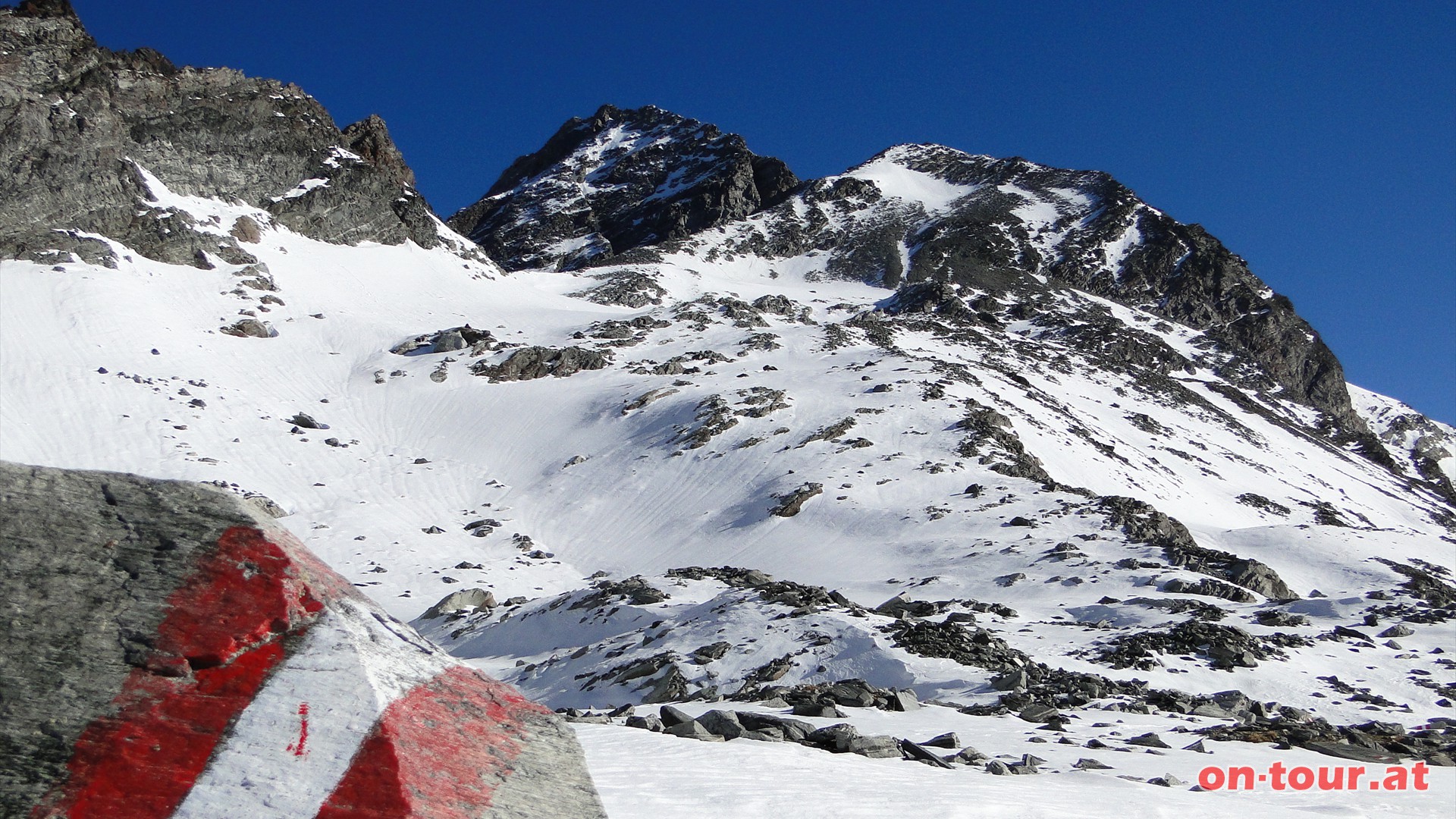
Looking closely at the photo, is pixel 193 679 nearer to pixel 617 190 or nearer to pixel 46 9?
pixel 46 9

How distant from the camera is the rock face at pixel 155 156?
56.7 meters

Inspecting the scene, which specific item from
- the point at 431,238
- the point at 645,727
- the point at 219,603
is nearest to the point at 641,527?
the point at 645,727

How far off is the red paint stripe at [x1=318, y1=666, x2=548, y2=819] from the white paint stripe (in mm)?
91

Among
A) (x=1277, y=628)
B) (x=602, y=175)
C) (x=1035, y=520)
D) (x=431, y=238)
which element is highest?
(x=602, y=175)

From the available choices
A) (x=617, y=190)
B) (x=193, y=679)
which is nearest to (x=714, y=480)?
(x=193, y=679)

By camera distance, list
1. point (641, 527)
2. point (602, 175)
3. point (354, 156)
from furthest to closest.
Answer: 1. point (602, 175)
2. point (354, 156)
3. point (641, 527)

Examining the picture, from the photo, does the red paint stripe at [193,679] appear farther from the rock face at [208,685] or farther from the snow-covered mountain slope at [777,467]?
the snow-covered mountain slope at [777,467]

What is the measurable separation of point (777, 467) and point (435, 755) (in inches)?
1339

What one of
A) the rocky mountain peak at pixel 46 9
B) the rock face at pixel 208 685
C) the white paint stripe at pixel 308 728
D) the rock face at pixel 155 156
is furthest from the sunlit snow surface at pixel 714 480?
the rocky mountain peak at pixel 46 9

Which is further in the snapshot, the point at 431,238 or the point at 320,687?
the point at 431,238

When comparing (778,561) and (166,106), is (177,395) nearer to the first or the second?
(778,561)

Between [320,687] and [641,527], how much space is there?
105 ft

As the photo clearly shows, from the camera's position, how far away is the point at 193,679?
15.5ft

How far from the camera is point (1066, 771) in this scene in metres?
9.52
